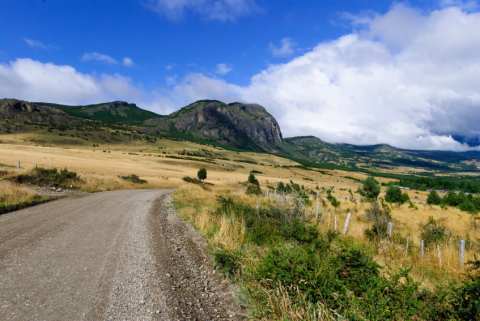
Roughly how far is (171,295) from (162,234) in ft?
19.9

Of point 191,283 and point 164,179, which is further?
point 164,179

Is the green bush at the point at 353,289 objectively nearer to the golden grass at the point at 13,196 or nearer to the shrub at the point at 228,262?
the shrub at the point at 228,262

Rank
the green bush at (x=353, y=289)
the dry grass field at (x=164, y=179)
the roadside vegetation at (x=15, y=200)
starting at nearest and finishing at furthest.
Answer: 1. the green bush at (x=353, y=289)
2. the roadside vegetation at (x=15, y=200)
3. the dry grass field at (x=164, y=179)

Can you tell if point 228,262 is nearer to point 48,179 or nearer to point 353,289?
point 353,289

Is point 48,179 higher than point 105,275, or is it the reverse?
point 105,275

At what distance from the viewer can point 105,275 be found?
713cm

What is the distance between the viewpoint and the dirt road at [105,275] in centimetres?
550

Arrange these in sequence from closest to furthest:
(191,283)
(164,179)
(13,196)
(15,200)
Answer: (191,283)
(15,200)
(13,196)
(164,179)

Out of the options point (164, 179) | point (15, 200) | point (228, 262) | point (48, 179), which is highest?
point (228, 262)

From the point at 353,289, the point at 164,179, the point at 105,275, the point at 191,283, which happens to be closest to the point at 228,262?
the point at 191,283

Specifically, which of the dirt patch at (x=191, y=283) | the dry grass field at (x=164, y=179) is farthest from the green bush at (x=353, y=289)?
the dry grass field at (x=164, y=179)

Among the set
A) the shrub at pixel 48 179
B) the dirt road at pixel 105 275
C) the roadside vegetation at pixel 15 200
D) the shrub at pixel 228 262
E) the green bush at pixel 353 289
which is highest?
the green bush at pixel 353 289

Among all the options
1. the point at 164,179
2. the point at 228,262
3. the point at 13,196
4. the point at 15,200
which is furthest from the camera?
the point at 164,179

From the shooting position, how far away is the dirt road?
18.0 ft
